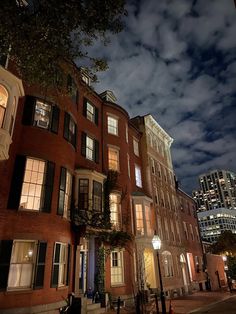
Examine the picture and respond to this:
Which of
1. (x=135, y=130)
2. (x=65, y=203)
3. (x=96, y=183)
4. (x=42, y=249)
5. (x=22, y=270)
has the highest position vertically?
(x=135, y=130)

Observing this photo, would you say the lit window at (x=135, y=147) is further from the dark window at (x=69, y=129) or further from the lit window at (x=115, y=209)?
the dark window at (x=69, y=129)

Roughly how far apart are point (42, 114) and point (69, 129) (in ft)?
7.04

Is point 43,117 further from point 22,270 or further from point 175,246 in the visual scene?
point 175,246

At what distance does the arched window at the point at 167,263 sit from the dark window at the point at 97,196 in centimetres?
1179

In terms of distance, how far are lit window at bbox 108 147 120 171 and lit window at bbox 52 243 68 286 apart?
29.8ft

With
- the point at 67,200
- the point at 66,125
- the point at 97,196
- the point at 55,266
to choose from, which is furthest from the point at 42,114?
the point at 55,266

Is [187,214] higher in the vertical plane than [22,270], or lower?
higher

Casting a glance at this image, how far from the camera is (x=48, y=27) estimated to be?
898cm

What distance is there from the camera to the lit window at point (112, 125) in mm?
23350

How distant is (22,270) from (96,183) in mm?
7951

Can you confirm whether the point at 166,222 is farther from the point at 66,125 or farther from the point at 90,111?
the point at 66,125

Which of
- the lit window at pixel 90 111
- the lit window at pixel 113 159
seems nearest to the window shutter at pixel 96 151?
the lit window at pixel 113 159

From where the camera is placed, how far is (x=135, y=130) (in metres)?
28.4

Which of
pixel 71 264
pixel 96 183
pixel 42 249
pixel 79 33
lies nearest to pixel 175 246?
pixel 96 183
